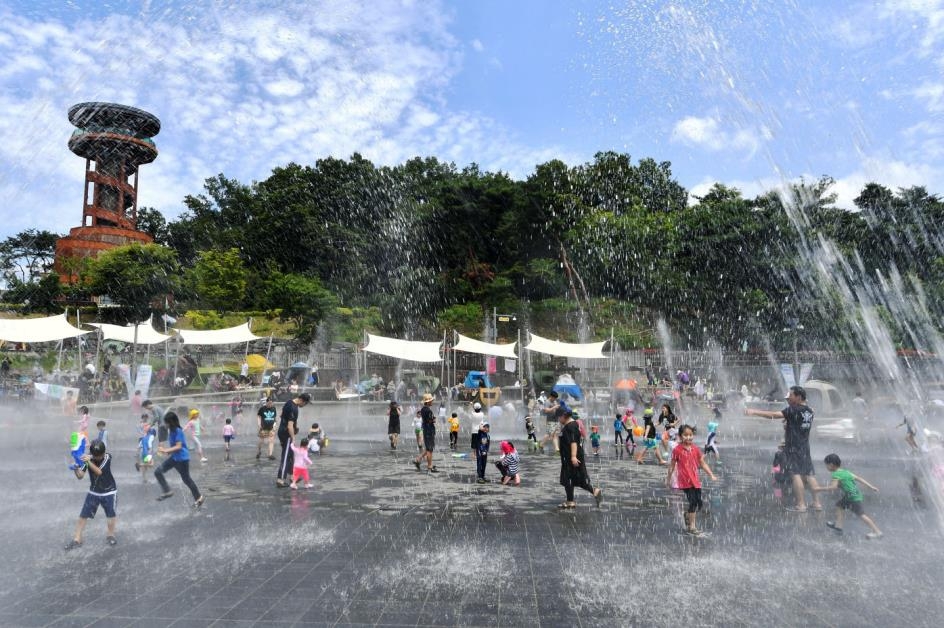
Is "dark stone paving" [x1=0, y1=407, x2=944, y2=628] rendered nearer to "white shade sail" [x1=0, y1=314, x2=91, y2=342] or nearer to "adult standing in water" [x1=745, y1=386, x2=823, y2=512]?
"adult standing in water" [x1=745, y1=386, x2=823, y2=512]

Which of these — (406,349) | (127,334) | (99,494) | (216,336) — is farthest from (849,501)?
(127,334)

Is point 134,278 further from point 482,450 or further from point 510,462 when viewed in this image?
point 510,462

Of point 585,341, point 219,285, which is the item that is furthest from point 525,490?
point 219,285

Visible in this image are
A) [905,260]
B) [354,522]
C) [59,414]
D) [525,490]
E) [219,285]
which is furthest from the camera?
[219,285]

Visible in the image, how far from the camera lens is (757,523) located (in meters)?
8.59

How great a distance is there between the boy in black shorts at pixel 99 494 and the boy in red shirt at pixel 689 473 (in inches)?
268

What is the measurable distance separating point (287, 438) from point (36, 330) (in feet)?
84.5

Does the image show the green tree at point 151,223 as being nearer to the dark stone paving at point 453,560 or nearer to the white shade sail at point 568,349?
the white shade sail at point 568,349

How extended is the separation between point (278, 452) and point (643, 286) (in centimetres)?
3156

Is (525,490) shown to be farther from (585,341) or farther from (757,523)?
(585,341)

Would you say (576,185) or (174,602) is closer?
(174,602)

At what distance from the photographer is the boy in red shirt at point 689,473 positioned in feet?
26.2

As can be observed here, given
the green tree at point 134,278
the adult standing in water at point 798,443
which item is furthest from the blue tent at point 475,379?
the green tree at point 134,278

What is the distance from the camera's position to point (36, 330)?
30312 millimetres
